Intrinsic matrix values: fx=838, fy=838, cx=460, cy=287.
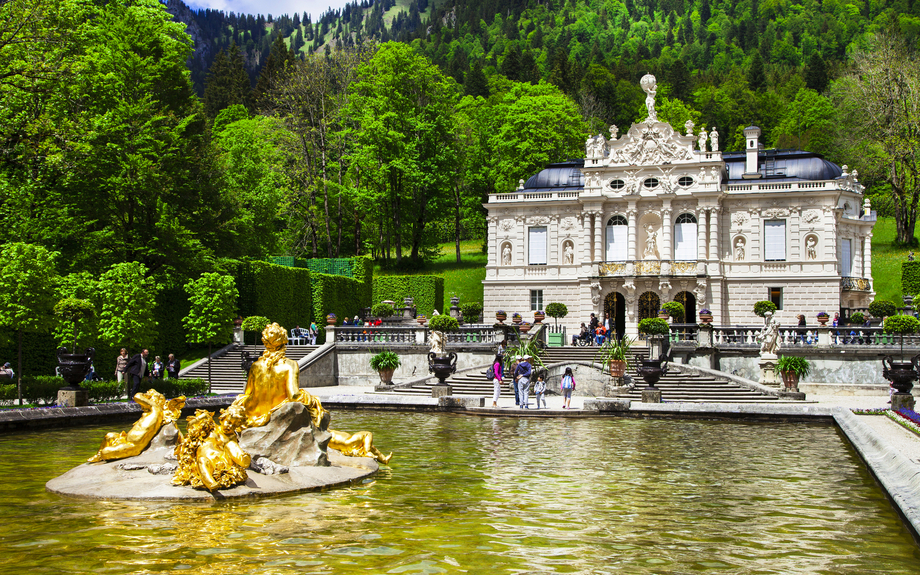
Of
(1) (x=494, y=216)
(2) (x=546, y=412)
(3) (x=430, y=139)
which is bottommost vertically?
(2) (x=546, y=412)

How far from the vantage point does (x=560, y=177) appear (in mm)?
50156

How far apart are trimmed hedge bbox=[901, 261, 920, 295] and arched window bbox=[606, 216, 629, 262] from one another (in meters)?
17.5

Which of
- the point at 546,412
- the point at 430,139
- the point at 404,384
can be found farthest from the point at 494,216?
the point at 546,412

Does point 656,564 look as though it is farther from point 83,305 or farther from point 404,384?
point 404,384

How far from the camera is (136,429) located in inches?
473

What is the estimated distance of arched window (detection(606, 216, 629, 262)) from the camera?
46906 mm

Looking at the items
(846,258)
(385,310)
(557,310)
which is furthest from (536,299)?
(846,258)

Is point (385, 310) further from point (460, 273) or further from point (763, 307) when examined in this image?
point (763, 307)

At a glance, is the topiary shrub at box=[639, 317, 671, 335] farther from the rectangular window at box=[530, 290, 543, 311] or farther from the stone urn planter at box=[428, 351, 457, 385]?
the rectangular window at box=[530, 290, 543, 311]

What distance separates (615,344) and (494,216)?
21119mm

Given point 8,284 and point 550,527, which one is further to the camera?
point 8,284

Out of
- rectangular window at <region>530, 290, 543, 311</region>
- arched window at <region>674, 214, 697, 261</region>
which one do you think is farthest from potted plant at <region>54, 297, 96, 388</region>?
arched window at <region>674, 214, 697, 261</region>

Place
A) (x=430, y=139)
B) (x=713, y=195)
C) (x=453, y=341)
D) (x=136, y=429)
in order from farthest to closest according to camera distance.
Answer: (x=430, y=139) < (x=713, y=195) < (x=453, y=341) < (x=136, y=429)

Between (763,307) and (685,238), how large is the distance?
6.40m
